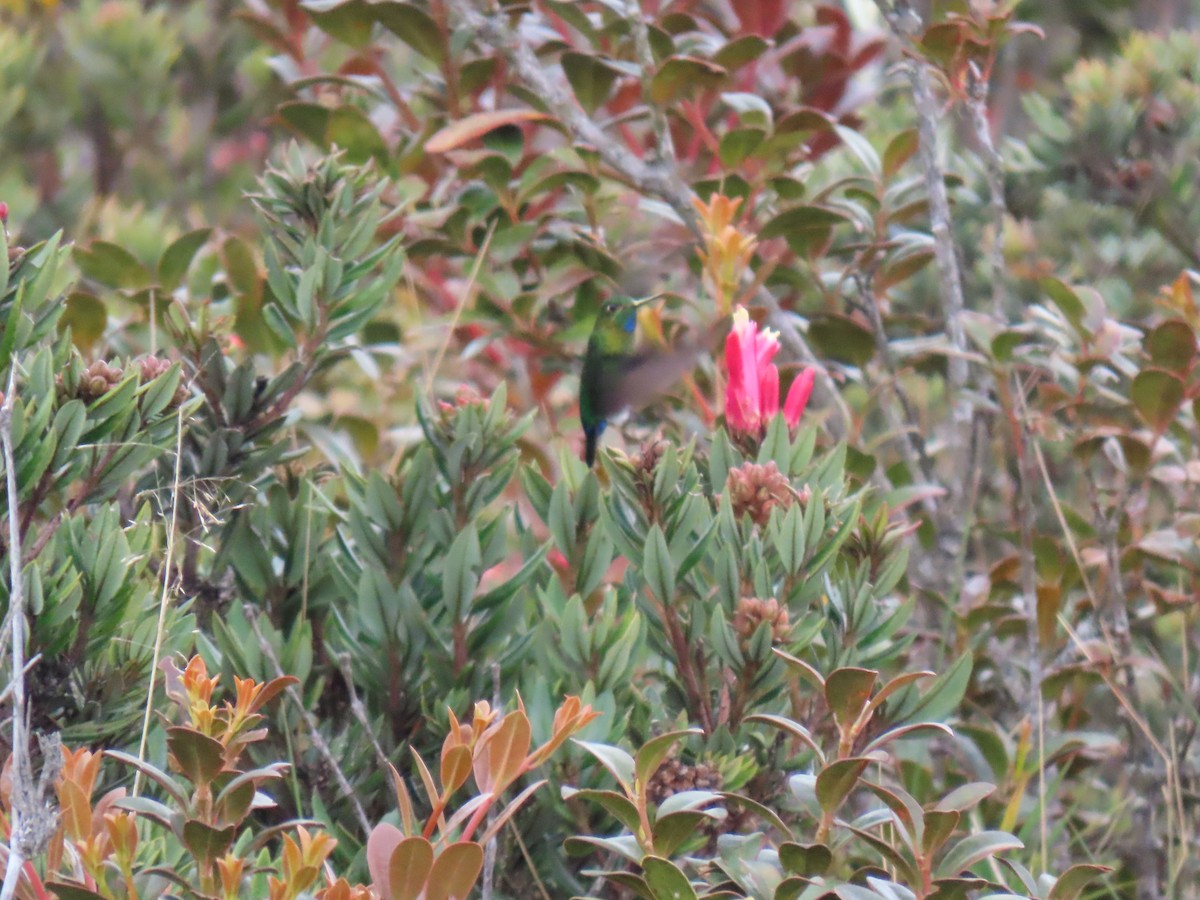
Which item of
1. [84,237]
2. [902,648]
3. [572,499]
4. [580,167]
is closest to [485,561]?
[572,499]

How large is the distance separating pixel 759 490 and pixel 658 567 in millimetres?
133

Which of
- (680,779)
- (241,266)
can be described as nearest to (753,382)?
(680,779)

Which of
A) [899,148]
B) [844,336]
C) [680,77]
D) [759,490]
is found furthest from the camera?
[844,336]

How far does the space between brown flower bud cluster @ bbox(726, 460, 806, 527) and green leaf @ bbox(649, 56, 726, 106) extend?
0.90m

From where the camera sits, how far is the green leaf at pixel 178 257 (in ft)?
6.49

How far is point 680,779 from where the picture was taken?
1.19 meters

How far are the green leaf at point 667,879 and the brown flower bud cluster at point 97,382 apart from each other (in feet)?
2.05

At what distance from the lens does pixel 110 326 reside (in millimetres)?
2178

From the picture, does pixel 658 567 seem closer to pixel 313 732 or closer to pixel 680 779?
pixel 680 779

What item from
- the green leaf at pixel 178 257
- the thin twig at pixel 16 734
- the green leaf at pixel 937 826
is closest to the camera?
the thin twig at pixel 16 734

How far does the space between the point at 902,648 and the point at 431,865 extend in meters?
0.58

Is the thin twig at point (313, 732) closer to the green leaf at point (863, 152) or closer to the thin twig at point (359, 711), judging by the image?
the thin twig at point (359, 711)

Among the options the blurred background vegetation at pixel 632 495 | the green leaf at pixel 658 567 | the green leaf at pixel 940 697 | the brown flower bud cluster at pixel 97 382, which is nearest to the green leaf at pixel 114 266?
the blurred background vegetation at pixel 632 495

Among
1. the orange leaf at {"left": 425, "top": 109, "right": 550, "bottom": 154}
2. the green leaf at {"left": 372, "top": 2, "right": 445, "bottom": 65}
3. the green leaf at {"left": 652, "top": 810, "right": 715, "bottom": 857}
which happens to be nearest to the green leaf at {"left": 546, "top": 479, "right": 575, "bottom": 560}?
the green leaf at {"left": 652, "top": 810, "right": 715, "bottom": 857}
